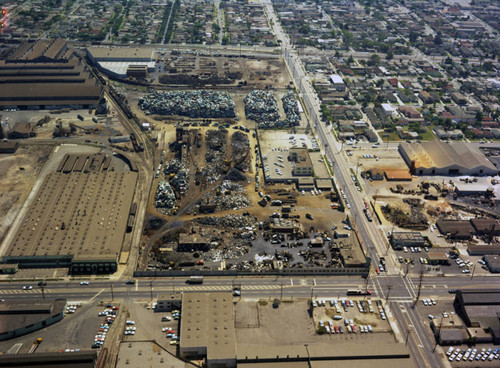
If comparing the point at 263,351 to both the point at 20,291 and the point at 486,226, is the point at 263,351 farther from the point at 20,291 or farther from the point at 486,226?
the point at 486,226

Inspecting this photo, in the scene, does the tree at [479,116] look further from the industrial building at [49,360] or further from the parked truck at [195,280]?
the industrial building at [49,360]

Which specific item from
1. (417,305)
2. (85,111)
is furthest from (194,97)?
(417,305)

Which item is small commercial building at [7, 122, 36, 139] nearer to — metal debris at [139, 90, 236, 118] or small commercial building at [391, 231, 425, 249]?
metal debris at [139, 90, 236, 118]

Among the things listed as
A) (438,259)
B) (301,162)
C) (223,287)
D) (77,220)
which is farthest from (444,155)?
(77,220)

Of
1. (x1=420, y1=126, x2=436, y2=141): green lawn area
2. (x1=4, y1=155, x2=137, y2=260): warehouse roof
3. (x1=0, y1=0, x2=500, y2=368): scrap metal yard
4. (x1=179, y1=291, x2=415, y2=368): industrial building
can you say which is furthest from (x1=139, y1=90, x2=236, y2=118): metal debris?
(x1=179, y1=291, x2=415, y2=368): industrial building

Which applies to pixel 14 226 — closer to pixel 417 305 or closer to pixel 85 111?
pixel 85 111

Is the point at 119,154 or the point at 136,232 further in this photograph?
the point at 119,154
